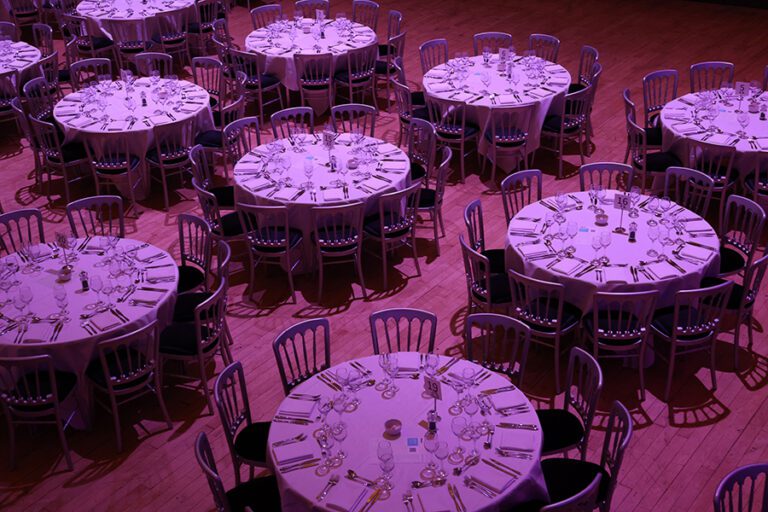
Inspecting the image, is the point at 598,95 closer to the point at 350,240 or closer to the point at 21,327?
the point at 350,240

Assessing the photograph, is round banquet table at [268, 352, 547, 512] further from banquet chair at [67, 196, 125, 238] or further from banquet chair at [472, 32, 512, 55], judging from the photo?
banquet chair at [472, 32, 512, 55]

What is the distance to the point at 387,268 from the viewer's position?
9008 millimetres

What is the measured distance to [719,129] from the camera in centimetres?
942

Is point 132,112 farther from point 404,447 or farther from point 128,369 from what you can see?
point 404,447

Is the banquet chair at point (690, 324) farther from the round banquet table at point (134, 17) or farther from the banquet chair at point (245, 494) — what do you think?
the round banquet table at point (134, 17)

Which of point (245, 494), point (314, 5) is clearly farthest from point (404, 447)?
point (314, 5)

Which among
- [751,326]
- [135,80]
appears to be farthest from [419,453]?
[135,80]

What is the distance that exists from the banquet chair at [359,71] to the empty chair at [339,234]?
3615mm

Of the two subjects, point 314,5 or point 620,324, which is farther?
point 314,5

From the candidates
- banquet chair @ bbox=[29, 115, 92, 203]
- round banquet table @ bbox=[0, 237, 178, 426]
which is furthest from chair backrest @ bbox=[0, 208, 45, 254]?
banquet chair @ bbox=[29, 115, 92, 203]

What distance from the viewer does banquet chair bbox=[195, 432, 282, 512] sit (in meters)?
5.20

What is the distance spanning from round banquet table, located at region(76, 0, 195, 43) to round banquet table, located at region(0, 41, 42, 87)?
1.26 meters

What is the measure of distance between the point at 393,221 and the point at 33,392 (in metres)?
3.68

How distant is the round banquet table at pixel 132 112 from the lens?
9.87m
